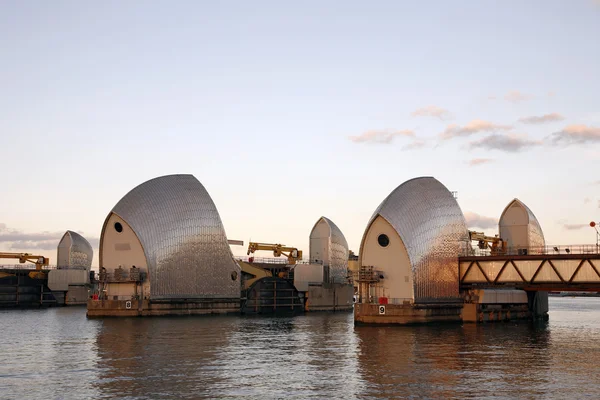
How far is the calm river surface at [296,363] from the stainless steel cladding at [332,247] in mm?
50747

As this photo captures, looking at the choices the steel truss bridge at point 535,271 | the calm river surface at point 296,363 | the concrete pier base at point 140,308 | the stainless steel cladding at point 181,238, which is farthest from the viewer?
the stainless steel cladding at point 181,238

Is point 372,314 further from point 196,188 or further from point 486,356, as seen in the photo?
point 196,188

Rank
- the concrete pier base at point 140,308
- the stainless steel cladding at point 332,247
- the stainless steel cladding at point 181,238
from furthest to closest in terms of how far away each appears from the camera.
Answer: the stainless steel cladding at point 332,247 → the stainless steel cladding at point 181,238 → the concrete pier base at point 140,308

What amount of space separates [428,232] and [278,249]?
64975 millimetres

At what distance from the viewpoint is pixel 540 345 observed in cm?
5838

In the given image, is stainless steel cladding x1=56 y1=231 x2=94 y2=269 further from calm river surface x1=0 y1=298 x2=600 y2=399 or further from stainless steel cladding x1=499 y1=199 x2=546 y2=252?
stainless steel cladding x1=499 y1=199 x2=546 y2=252

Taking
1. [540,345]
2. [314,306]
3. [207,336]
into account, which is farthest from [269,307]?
[540,345]

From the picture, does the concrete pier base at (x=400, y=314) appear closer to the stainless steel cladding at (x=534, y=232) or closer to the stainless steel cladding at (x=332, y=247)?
the stainless steel cladding at (x=534, y=232)

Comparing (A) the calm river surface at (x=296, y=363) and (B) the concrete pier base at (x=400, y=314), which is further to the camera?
(B) the concrete pier base at (x=400, y=314)

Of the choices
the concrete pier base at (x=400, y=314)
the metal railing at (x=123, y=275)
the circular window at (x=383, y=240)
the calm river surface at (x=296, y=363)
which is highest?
the circular window at (x=383, y=240)

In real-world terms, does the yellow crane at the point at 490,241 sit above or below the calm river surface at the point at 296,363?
above

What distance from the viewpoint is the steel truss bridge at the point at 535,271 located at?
74562 millimetres

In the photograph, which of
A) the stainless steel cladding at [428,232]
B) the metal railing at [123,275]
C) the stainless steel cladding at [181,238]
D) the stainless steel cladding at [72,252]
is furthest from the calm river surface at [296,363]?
the stainless steel cladding at [72,252]

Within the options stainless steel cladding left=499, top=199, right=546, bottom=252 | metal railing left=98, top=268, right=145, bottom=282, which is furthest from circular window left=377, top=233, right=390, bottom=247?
metal railing left=98, top=268, right=145, bottom=282
